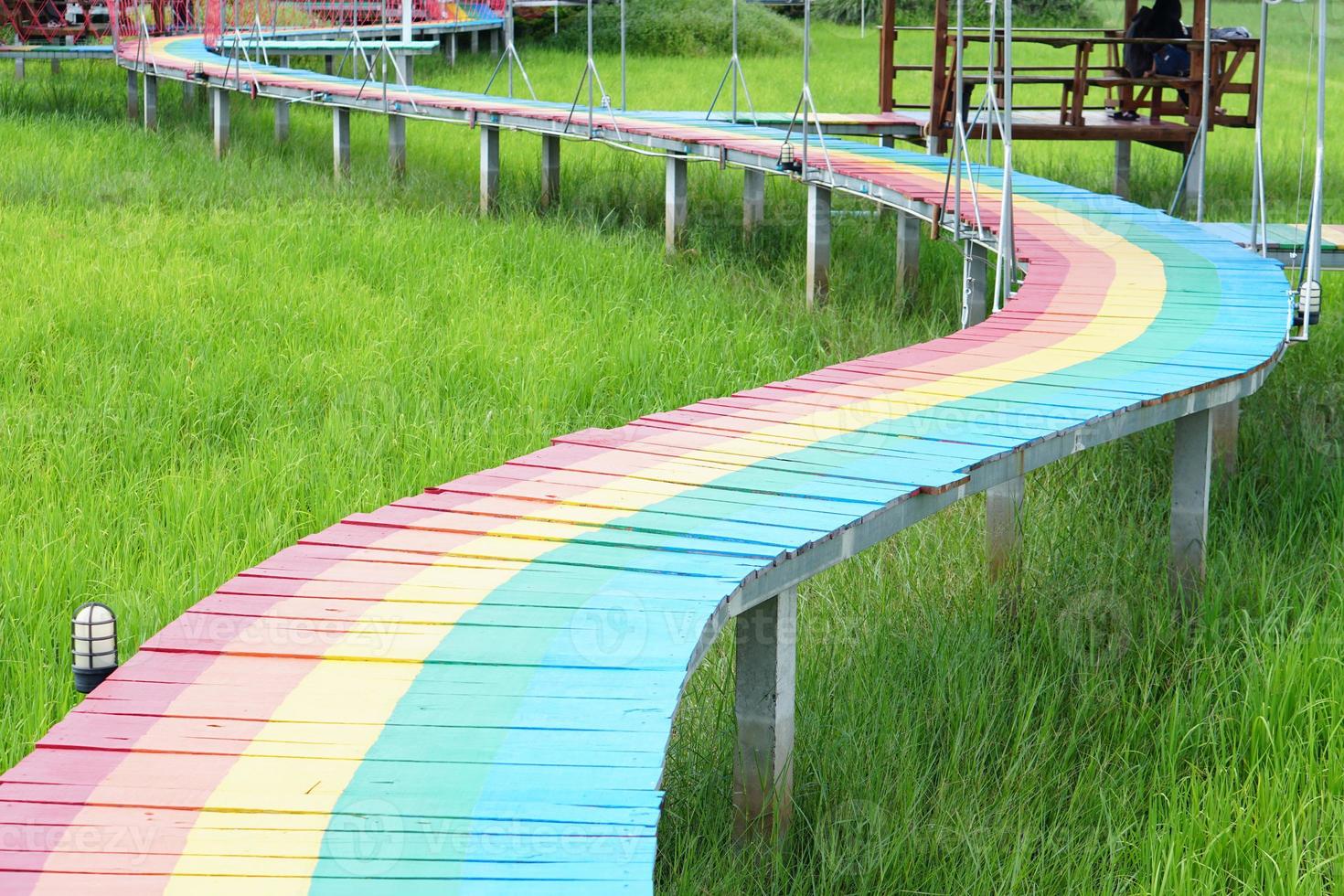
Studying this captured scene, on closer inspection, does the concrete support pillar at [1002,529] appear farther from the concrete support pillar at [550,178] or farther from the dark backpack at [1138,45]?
the concrete support pillar at [550,178]

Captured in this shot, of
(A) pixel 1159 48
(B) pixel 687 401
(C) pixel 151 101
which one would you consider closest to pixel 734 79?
(B) pixel 687 401

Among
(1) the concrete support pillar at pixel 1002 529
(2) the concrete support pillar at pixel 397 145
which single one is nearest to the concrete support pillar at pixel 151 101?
(2) the concrete support pillar at pixel 397 145

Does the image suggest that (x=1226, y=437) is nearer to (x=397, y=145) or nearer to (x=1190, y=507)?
(x=1190, y=507)

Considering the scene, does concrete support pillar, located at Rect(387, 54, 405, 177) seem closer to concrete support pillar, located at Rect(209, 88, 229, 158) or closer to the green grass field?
the green grass field

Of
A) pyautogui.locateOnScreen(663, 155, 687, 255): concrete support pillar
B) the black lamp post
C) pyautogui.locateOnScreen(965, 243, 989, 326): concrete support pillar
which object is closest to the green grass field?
pyautogui.locateOnScreen(663, 155, 687, 255): concrete support pillar

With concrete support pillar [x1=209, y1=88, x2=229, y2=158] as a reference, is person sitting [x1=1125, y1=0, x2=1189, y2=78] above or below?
above

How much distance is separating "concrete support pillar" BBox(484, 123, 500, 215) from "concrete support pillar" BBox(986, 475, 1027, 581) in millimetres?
7114

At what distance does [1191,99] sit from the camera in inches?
452

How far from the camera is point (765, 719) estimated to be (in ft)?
11.6

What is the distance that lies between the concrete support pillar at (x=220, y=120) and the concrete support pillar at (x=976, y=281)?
8218 millimetres

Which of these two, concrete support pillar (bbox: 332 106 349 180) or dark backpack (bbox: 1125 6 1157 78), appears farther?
concrete support pillar (bbox: 332 106 349 180)

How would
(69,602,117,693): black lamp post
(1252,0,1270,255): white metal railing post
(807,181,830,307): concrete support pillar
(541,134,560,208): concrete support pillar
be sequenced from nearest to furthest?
1. (69,602,117,693): black lamp post
2. (1252,0,1270,255): white metal railing post
3. (807,181,830,307): concrete support pillar
4. (541,134,560,208): concrete support pillar

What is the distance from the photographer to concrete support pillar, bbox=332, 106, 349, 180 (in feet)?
43.0

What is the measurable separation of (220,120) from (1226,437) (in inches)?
412
